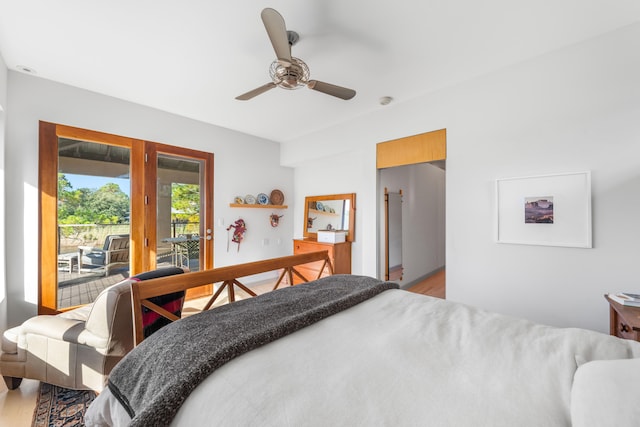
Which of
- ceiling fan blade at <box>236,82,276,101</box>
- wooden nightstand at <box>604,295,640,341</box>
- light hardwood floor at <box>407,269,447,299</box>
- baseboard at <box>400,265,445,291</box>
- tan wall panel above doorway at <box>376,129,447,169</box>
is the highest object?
ceiling fan blade at <box>236,82,276,101</box>

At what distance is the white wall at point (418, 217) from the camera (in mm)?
3787

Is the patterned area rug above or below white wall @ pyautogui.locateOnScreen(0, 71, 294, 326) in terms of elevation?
below

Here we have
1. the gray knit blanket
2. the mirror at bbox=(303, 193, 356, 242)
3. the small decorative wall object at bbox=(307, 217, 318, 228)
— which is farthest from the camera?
the small decorative wall object at bbox=(307, 217, 318, 228)

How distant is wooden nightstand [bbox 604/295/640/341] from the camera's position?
1.34 metres

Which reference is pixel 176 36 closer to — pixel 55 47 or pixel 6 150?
pixel 55 47

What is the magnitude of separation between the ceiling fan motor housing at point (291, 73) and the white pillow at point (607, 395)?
6.71 feet

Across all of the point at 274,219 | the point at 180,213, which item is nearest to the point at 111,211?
the point at 180,213

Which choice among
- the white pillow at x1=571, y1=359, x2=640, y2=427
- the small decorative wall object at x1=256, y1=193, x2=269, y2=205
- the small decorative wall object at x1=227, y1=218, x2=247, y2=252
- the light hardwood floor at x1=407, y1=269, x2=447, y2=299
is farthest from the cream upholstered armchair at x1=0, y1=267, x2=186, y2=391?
the light hardwood floor at x1=407, y1=269, x2=447, y2=299

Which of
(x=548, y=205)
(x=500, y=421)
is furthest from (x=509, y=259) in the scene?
(x=500, y=421)

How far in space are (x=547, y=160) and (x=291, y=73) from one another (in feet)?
7.12

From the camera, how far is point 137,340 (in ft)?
4.42

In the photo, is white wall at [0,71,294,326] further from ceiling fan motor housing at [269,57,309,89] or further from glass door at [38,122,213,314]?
ceiling fan motor housing at [269,57,309,89]

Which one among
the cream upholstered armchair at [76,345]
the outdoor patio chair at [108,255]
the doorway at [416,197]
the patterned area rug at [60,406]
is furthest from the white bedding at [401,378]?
the outdoor patio chair at [108,255]

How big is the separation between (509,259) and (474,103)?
1498 mm
